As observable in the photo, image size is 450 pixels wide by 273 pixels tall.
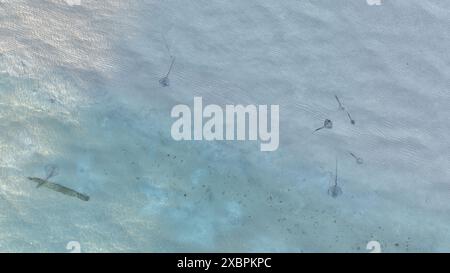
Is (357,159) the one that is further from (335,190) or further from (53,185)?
(53,185)

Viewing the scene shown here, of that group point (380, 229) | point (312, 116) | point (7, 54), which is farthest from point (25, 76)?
point (380, 229)

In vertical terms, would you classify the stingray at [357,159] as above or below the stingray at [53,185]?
above

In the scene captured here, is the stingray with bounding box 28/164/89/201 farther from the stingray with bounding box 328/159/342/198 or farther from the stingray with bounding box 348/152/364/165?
the stingray with bounding box 348/152/364/165

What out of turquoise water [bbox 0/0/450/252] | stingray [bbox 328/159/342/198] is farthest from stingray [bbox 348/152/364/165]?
stingray [bbox 328/159/342/198]

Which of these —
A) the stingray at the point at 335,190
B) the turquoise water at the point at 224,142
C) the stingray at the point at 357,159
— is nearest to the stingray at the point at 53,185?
the turquoise water at the point at 224,142

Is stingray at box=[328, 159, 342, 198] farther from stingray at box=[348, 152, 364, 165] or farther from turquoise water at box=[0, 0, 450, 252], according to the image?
stingray at box=[348, 152, 364, 165]

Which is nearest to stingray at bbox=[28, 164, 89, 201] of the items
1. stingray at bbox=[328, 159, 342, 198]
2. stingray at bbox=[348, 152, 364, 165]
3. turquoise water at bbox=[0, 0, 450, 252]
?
turquoise water at bbox=[0, 0, 450, 252]

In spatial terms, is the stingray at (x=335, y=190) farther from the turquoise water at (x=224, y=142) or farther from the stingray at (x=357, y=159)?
the stingray at (x=357, y=159)

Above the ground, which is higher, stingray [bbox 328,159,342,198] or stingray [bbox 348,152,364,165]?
stingray [bbox 348,152,364,165]
